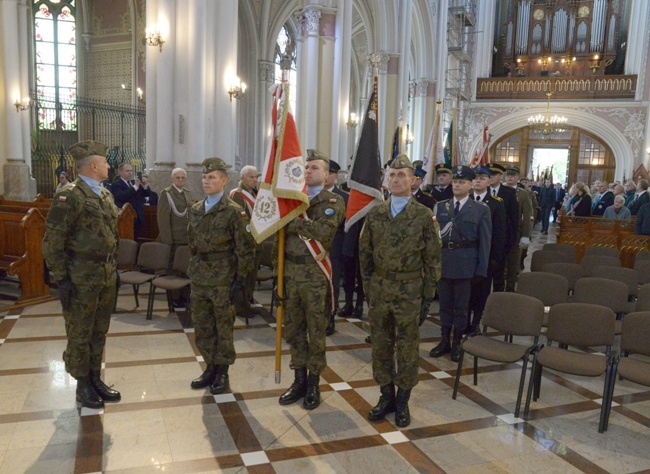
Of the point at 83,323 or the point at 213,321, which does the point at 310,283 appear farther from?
the point at 83,323

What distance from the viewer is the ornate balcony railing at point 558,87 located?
21.6 meters

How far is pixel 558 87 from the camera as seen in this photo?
2272 centimetres

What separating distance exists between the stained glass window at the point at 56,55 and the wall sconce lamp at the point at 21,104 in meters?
7.75

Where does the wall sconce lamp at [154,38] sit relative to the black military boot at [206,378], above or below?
above

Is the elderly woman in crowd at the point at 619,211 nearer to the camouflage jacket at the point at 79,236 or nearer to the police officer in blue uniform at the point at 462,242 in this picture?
the police officer in blue uniform at the point at 462,242

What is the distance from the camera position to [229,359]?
3.87 metres

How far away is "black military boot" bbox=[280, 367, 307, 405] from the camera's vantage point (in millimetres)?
3740

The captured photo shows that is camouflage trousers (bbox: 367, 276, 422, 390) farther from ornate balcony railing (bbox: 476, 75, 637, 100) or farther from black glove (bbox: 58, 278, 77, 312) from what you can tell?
ornate balcony railing (bbox: 476, 75, 637, 100)

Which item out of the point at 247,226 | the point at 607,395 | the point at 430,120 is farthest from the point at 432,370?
the point at 430,120

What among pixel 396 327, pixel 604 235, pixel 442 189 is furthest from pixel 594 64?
pixel 396 327

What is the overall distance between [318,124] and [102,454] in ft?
32.9

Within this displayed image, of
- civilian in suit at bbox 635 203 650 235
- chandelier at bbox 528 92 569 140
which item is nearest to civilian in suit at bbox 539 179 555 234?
chandelier at bbox 528 92 569 140

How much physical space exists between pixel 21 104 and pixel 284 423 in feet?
34.0

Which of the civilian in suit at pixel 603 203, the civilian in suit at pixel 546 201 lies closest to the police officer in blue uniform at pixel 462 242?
the civilian in suit at pixel 603 203
